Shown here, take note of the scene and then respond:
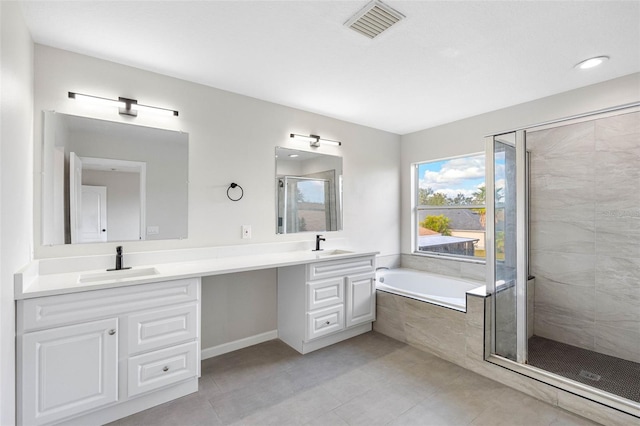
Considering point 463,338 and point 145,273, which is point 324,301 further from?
point 145,273

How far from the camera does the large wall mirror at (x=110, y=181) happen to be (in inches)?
83.6

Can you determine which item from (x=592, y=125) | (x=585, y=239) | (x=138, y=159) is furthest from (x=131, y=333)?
(x=592, y=125)

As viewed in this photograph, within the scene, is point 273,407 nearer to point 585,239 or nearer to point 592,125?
point 585,239

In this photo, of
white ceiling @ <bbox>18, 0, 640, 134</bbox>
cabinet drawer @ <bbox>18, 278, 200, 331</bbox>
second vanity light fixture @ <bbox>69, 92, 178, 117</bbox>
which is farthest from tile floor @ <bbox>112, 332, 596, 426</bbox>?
white ceiling @ <bbox>18, 0, 640, 134</bbox>

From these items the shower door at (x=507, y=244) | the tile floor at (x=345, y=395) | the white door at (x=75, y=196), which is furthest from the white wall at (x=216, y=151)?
the shower door at (x=507, y=244)

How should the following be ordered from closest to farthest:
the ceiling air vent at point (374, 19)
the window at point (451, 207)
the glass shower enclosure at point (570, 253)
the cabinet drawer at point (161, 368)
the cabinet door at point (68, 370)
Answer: the cabinet door at point (68, 370) → the ceiling air vent at point (374, 19) → the cabinet drawer at point (161, 368) → the glass shower enclosure at point (570, 253) → the window at point (451, 207)

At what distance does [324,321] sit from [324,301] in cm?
18

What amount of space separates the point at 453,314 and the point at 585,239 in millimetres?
1476

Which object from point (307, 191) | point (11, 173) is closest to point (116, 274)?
point (11, 173)

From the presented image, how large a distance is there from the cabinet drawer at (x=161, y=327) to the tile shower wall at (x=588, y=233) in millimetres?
2830

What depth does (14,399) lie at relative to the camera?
62.1 inches

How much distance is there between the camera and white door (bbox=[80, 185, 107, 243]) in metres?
2.23

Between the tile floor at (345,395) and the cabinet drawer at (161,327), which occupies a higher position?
the cabinet drawer at (161,327)

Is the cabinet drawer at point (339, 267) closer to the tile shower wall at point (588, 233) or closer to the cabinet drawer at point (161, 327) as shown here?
the cabinet drawer at point (161, 327)
